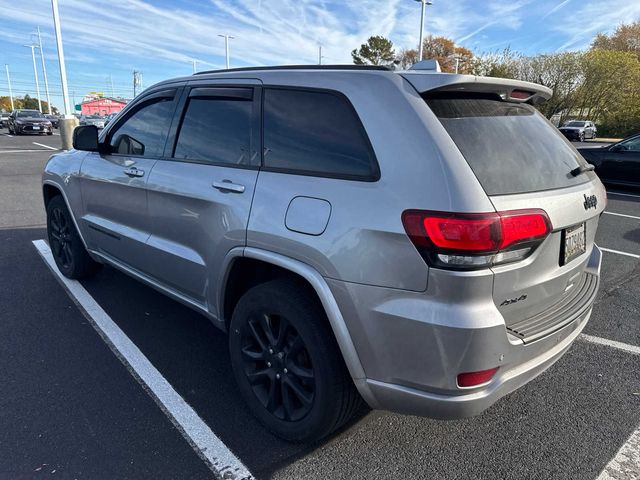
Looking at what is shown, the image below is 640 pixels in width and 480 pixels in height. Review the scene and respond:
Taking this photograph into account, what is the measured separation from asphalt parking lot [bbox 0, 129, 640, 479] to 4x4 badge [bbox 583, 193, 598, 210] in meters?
1.23

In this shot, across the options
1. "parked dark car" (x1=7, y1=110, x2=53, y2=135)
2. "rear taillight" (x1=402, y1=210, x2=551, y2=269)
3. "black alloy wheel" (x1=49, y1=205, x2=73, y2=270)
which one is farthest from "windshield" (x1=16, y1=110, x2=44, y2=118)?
"rear taillight" (x1=402, y1=210, x2=551, y2=269)

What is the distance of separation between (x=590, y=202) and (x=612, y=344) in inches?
68.8

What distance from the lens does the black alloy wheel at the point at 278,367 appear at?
235 centimetres

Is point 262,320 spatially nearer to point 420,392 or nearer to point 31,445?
point 420,392

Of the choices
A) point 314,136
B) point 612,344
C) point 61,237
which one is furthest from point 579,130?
point 314,136

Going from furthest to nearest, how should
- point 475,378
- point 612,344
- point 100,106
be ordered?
point 100,106 < point 612,344 < point 475,378

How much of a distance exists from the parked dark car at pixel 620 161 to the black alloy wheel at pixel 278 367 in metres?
10.7

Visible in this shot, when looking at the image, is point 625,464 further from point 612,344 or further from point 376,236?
point 376,236

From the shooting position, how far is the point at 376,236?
6.31 feet

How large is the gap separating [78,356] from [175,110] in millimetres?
1828

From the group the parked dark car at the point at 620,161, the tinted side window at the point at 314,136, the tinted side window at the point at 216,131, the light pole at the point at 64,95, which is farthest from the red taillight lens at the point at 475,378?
the light pole at the point at 64,95

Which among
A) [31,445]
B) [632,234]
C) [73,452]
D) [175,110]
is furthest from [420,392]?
[632,234]

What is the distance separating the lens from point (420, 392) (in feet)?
6.42

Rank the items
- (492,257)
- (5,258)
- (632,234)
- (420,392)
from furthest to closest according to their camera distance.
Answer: (632,234) → (5,258) → (420,392) → (492,257)
